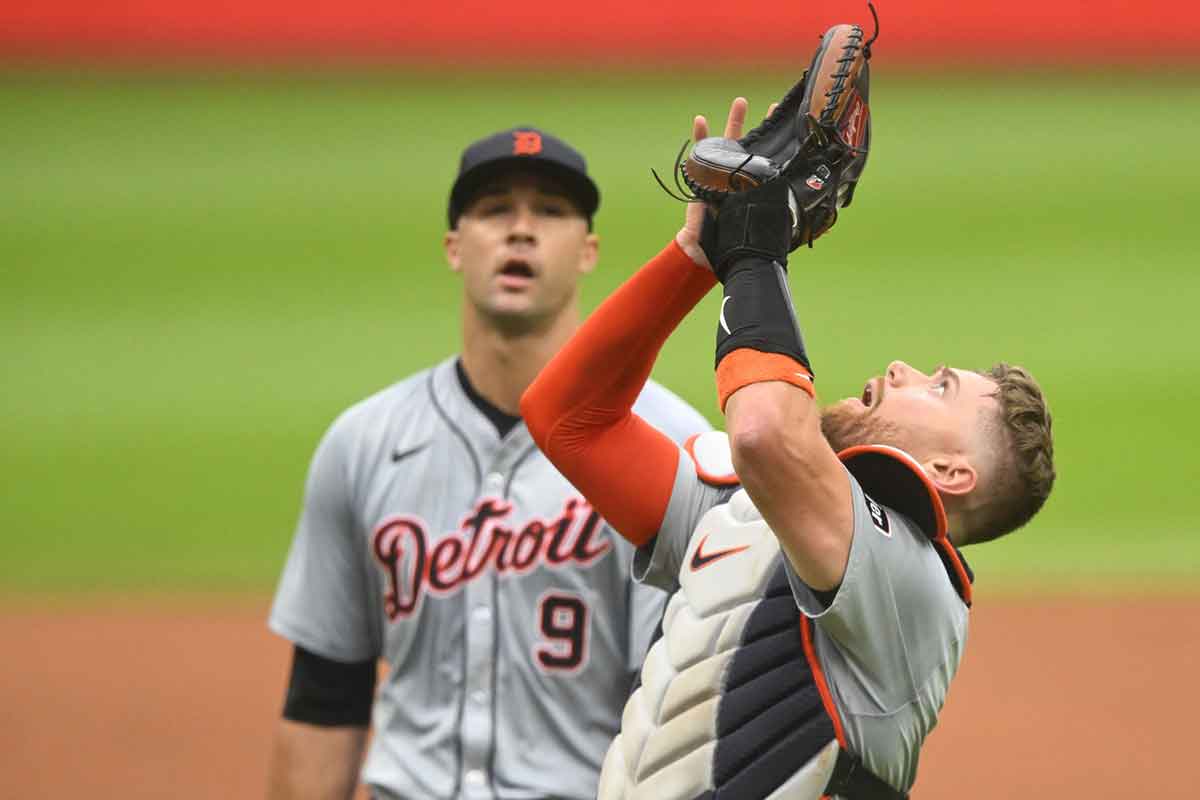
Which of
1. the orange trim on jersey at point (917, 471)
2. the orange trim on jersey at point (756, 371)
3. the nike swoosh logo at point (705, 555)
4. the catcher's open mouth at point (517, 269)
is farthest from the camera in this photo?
the catcher's open mouth at point (517, 269)

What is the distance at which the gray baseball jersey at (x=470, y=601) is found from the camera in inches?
119

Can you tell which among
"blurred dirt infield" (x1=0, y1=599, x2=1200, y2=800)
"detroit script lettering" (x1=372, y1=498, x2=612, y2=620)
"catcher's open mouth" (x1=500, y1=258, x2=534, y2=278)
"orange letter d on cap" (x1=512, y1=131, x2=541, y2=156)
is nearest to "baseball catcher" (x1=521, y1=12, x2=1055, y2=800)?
"detroit script lettering" (x1=372, y1=498, x2=612, y2=620)

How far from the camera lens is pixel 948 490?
2.32 m

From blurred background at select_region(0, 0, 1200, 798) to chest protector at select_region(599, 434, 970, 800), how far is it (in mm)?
3562

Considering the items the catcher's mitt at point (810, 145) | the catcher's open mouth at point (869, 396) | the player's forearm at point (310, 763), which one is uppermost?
the catcher's mitt at point (810, 145)

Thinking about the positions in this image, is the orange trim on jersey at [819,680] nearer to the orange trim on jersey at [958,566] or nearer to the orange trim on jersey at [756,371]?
the orange trim on jersey at [958,566]

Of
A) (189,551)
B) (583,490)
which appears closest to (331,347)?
(189,551)

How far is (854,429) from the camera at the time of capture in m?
2.41

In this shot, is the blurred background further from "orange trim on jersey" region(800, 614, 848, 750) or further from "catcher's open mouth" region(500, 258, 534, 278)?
"orange trim on jersey" region(800, 614, 848, 750)

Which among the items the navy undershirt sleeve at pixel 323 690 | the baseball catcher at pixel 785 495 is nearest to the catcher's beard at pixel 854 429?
the baseball catcher at pixel 785 495

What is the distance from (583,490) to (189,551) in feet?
18.3

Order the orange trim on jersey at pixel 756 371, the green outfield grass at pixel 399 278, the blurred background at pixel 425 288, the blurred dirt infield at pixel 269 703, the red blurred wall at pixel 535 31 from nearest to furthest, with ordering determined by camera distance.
Answer: the orange trim on jersey at pixel 756 371, the blurred dirt infield at pixel 269 703, the blurred background at pixel 425 288, the green outfield grass at pixel 399 278, the red blurred wall at pixel 535 31

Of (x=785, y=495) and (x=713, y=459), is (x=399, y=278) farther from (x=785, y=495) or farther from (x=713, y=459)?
(x=785, y=495)

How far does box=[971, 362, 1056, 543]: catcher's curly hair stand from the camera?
2.36 metres
